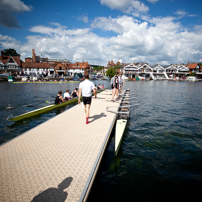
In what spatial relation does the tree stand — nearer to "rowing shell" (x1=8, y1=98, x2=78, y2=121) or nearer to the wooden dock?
"rowing shell" (x1=8, y1=98, x2=78, y2=121)

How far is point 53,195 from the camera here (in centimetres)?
317

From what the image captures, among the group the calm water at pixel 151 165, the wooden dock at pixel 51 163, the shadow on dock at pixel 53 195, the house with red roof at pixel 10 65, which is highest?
the house with red roof at pixel 10 65

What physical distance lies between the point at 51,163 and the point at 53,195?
127 cm

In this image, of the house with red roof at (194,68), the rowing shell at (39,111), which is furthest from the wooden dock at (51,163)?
the house with red roof at (194,68)

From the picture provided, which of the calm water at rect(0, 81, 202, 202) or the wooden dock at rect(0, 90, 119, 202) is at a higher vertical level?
the wooden dock at rect(0, 90, 119, 202)

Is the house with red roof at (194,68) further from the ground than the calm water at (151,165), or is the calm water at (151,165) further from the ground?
the house with red roof at (194,68)

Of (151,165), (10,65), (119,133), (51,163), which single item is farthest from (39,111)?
(10,65)

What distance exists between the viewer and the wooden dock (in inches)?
128

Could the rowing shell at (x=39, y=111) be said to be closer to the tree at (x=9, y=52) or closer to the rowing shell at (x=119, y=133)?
the rowing shell at (x=119, y=133)

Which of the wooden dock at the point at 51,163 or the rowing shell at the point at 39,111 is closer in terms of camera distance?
the wooden dock at the point at 51,163

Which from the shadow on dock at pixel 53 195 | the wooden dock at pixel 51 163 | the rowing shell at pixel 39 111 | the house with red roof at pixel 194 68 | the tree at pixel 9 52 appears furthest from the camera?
the tree at pixel 9 52

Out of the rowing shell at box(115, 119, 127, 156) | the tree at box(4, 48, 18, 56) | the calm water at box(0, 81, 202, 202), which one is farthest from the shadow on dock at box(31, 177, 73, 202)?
the tree at box(4, 48, 18, 56)

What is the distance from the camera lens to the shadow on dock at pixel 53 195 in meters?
3.04

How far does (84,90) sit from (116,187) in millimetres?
4590
